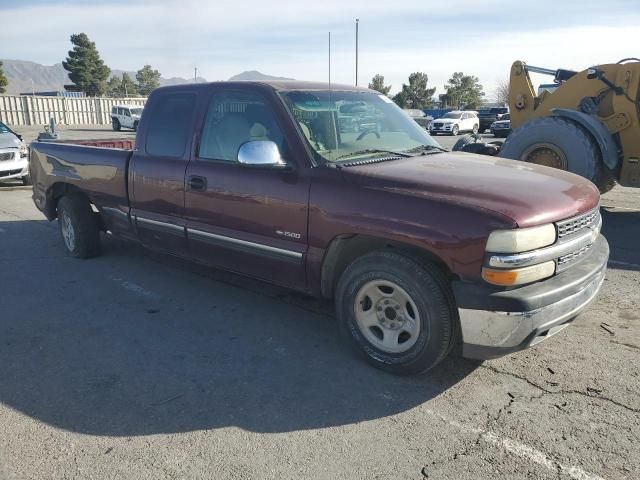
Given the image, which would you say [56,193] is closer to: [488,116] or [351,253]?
[351,253]

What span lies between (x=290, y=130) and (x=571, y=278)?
210cm

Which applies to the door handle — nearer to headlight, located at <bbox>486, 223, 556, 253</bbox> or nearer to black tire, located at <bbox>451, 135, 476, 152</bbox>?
headlight, located at <bbox>486, 223, 556, 253</bbox>

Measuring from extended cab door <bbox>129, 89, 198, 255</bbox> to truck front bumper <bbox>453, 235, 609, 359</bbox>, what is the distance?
262cm

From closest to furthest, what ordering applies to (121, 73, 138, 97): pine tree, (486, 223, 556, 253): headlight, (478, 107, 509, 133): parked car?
(486, 223, 556, 253): headlight → (478, 107, 509, 133): parked car → (121, 73, 138, 97): pine tree

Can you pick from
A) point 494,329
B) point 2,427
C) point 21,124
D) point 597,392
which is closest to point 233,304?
point 2,427

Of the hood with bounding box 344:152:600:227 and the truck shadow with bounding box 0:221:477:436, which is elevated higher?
the hood with bounding box 344:152:600:227

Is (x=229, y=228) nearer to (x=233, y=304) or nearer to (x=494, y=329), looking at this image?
(x=233, y=304)

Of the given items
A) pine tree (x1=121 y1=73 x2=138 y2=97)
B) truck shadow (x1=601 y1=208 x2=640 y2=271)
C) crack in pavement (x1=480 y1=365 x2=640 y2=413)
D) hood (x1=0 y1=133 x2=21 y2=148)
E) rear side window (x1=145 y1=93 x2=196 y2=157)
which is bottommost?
truck shadow (x1=601 y1=208 x2=640 y2=271)

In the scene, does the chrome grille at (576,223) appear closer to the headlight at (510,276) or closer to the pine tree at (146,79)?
the headlight at (510,276)

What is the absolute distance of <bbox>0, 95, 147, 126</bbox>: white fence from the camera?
4181cm

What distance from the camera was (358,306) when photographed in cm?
359

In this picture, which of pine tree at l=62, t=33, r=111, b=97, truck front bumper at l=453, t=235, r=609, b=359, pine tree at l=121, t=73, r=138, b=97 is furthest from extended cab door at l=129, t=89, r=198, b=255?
pine tree at l=121, t=73, r=138, b=97

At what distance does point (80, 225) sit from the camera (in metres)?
5.95

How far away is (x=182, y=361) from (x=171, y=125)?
7.15 ft
